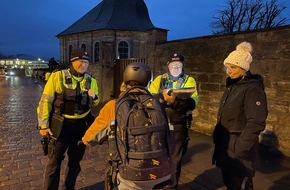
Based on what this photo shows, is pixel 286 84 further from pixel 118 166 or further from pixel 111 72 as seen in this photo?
pixel 111 72

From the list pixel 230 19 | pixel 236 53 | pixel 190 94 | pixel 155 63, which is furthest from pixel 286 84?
pixel 230 19

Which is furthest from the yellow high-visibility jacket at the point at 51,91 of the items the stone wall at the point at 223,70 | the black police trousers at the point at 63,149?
the stone wall at the point at 223,70

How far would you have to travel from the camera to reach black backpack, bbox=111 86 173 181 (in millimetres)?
Answer: 2305

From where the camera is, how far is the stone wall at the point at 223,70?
19.8 ft

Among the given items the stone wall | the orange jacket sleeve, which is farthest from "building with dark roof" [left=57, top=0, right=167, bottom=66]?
the orange jacket sleeve

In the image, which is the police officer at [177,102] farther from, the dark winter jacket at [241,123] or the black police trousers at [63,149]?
the black police trousers at [63,149]

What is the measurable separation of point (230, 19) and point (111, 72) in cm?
2863

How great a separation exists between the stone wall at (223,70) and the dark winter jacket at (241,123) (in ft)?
10.9

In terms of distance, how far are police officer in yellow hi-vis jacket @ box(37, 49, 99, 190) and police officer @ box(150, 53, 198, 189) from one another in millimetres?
1014

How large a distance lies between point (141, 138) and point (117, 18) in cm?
4164

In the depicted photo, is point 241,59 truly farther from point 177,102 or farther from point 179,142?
point 179,142

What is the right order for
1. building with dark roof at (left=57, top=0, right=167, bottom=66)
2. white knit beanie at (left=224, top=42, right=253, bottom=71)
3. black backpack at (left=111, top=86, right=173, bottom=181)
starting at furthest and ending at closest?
1. building with dark roof at (left=57, top=0, right=167, bottom=66)
2. white knit beanie at (left=224, top=42, right=253, bottom=71)
3. black backpack at (left=111, top=86, right=173, bottom=181)

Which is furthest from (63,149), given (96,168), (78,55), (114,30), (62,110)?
(114,30)

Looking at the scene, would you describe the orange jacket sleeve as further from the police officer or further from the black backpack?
the police officer
